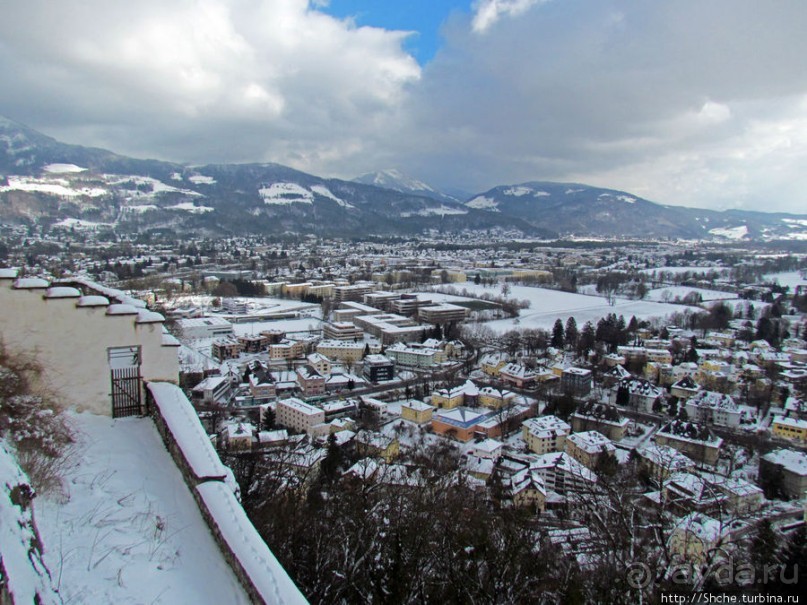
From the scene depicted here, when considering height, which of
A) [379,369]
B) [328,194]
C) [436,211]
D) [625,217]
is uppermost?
[328,194]

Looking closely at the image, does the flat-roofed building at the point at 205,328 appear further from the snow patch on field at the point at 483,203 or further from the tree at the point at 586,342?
the snow patch on field at the point at 483,203

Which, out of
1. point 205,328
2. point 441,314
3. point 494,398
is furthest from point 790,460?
point 205,328

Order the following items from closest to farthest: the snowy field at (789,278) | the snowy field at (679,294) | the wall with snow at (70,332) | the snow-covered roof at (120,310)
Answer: the wall with snow at (70,332)
the snow-covered roof at (120,310)
the snowy field at (679,294)
the snowy field at (789,278)

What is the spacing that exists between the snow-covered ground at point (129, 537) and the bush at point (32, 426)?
0.06m

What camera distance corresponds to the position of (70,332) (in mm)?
2396

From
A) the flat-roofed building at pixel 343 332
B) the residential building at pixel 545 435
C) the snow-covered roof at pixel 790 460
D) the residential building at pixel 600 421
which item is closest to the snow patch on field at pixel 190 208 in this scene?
the flat-roofed building at pixel 343 332

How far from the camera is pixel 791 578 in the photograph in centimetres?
385

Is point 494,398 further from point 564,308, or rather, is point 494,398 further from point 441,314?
point 564,308

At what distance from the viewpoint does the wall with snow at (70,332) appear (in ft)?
7.59

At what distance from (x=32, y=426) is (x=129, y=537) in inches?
30.5

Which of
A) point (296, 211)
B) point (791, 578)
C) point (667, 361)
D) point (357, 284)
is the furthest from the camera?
point (296, 211)

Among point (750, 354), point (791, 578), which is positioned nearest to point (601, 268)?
point (750, 354)

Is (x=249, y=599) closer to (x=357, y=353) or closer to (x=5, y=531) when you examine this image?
(x=5, y=531)

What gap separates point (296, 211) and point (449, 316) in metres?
73.5
